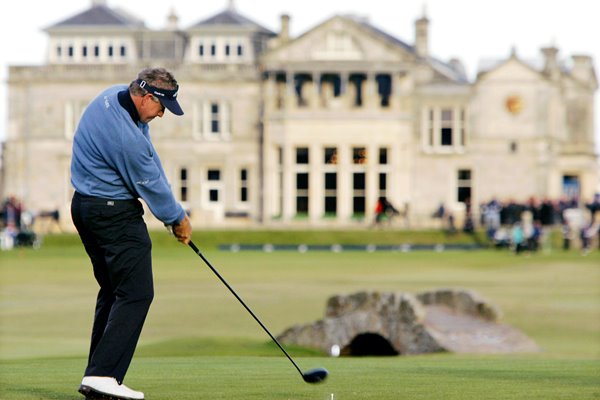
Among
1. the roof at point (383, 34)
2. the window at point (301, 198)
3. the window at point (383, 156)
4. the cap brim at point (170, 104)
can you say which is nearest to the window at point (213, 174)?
the window at point (301, 198)

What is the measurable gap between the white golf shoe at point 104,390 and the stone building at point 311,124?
186 ft

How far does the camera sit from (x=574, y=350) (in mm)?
17016

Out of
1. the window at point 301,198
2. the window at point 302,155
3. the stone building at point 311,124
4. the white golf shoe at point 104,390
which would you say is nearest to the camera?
the white golf shoe at point 104,390

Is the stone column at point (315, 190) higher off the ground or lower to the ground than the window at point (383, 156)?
lower

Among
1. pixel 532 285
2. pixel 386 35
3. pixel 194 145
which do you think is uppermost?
pixel 386 35

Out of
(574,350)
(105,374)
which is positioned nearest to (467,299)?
(574,350)

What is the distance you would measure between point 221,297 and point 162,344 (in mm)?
8550

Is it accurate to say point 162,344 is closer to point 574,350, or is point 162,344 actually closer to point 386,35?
point 574,350

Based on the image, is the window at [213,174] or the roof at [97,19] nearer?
the window at [213,174]

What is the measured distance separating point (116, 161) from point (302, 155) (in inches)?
2365

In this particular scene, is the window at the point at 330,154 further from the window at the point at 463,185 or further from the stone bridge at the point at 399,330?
the stone bridge at the point at 399,330

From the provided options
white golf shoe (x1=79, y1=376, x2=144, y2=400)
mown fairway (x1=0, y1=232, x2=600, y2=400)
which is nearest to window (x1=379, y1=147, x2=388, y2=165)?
mown fairway (x1=0, y1=232, x2=600, y2=400)

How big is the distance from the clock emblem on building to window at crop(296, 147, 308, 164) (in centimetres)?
1040

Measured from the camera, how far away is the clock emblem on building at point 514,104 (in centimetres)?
6962
